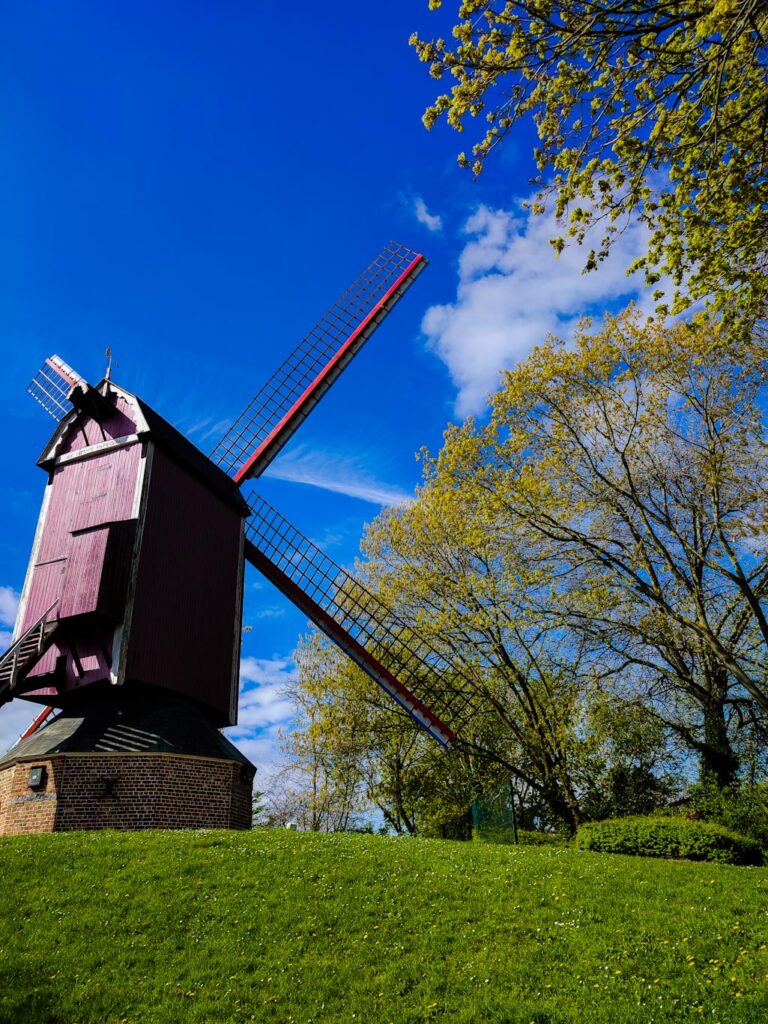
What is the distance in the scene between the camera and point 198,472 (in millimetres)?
20250

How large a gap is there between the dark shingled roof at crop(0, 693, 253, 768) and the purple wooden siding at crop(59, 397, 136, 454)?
23.8 feet

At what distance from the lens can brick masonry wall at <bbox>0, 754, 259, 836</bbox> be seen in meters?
15.3

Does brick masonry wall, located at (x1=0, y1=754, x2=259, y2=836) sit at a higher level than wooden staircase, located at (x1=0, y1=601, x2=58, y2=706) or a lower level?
lower

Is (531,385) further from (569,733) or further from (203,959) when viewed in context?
(203,959)

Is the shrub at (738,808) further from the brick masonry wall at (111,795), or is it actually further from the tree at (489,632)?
the brick masonry wall at (111,795)

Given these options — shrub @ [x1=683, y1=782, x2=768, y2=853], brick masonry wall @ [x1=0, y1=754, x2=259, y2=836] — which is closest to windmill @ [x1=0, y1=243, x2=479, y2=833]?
brick masonry wall @ [x1=0, y1=754, x2=259, y2=836]

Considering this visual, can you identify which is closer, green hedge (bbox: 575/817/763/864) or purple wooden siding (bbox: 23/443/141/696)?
green hedge (bbox: 575/817/763/864)

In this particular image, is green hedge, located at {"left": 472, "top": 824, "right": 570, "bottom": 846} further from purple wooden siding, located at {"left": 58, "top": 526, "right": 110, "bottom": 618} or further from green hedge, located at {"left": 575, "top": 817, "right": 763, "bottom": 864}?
purple wooden siding, located at {"left": 58, "top": 526, "right": 110, "bottom": 618}

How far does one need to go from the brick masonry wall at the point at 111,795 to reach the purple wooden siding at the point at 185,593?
6.96 feet

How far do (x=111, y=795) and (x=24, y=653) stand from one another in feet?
14.2

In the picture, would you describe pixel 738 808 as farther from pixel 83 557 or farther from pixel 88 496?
pixel 88 496

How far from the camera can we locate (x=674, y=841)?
15.3 metres

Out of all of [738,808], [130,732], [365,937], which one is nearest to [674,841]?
[738,808]

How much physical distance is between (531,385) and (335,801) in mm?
23962
